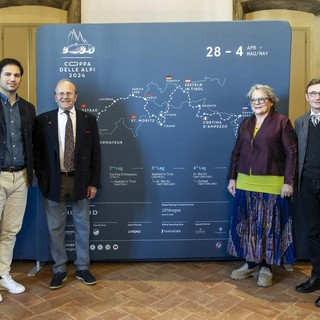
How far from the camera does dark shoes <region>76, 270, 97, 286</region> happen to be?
3125 millimetres

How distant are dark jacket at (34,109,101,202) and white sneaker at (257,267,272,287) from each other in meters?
1.56

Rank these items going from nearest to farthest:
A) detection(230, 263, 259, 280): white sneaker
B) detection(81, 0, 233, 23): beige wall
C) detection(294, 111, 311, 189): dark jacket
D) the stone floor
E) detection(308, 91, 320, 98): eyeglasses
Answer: the stone floor
detection(308, 91, 320, 98): eyeglasses
detection(294, 111, 311, 189): dark jacket
detection(230, 263, 259, 280): white sneaker
detection(81, 0, 233, 23): beige wall

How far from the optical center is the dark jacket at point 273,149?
9.55ft

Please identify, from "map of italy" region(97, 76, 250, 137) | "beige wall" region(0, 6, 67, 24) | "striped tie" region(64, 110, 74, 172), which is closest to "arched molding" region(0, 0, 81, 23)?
"beige wall" region(0, 6, 67, 24)

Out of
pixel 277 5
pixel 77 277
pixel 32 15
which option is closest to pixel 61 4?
pixel 32 15

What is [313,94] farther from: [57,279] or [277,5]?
[277,5]

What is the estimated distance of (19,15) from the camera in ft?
17.0

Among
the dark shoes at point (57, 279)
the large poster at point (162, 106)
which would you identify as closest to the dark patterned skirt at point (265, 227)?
the large poster at point (162, 106)

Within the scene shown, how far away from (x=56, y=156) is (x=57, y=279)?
102 centimetres

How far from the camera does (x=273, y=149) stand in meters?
2.94

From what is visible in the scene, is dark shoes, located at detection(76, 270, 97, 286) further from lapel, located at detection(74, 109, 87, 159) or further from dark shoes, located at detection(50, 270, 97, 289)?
lapel, located at detection(74, 109, 87, 159)

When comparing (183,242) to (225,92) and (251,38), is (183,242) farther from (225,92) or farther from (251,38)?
(251,38)

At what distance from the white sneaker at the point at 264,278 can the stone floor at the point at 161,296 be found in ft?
0.15

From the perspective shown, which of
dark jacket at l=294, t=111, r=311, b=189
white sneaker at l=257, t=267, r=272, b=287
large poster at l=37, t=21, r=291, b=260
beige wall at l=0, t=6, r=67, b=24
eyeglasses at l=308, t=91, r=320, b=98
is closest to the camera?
eyeglasses at l=308, t=91, r=320, b=98
